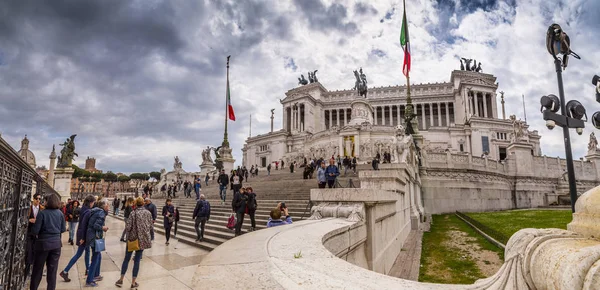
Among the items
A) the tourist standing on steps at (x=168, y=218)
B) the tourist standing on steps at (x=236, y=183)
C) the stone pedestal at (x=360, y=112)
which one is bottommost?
the tourist standing on steps at (x=168, y=218)

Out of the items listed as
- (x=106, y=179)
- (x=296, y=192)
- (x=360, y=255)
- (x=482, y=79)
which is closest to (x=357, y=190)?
(x=360, y=255)

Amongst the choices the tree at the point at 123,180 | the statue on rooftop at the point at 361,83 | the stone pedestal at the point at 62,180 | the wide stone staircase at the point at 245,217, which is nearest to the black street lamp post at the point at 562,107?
the wide stone staircase at the point at 245,217

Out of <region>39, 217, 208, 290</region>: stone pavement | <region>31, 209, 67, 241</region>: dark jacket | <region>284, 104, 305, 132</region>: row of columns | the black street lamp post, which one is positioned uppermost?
<region>284, 104, 305, 132</region>: row of columns

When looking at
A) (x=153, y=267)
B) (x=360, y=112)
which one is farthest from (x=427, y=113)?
(x=153, y=267)

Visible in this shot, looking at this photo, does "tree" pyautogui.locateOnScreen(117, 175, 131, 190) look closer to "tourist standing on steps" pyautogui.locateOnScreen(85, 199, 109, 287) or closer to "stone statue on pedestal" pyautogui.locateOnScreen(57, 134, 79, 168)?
"stone statue on pedestal" pyautogui.locateOnScreen(57, 134, 79, 168)

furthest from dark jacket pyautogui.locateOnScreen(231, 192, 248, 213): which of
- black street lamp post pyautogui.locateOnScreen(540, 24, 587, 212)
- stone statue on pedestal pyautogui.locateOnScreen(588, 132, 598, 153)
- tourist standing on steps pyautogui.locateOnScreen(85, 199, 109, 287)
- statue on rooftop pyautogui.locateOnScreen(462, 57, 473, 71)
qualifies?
statue on rooftop pyautogui.locateOnScreen(462, 57, 473, 71)

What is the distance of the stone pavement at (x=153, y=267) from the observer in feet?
19.3

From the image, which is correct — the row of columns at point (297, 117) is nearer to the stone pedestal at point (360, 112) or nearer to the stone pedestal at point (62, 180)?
the stone pedestal at point (360, 112)

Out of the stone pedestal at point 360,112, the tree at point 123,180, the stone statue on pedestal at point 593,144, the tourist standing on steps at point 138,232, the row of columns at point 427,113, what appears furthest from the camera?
the tree at point 123,180

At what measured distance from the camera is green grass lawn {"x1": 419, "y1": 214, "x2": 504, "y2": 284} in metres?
7.62

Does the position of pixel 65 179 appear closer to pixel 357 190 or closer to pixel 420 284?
pixel 357 190

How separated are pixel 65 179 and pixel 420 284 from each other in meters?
33.8

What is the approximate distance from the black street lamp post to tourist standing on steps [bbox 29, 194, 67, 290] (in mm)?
10776

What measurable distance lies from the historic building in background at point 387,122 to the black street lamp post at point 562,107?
23481 mm
